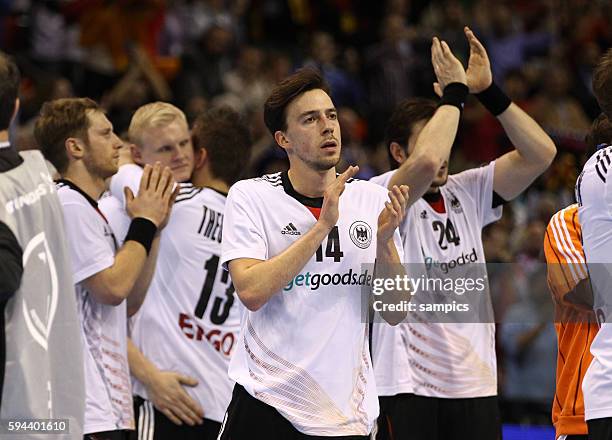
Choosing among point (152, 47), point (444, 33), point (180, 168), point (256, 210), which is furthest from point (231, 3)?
point (256, 210)

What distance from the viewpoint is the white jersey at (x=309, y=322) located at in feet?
16.5

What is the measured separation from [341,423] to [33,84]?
8.93 metres

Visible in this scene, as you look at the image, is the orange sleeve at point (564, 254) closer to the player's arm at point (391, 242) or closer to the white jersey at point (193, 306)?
the player's arm at point (391, 242)

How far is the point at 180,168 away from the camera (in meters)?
6.93

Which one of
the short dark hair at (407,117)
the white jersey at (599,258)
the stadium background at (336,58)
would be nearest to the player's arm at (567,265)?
the white jersey at (599,258)

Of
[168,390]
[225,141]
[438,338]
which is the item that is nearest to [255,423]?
[168,390]

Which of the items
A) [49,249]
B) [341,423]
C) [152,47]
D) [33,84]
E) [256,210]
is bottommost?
[341,423]

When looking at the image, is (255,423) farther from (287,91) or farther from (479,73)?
(479,73)

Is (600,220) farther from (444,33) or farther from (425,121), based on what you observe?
(444,33)

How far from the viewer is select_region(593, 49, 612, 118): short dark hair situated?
15.4 feet

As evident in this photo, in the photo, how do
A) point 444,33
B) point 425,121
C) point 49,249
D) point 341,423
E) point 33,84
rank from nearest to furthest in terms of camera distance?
point 49,249 → point 341,423 → point 425,121 → point 33,84 → point 444,33

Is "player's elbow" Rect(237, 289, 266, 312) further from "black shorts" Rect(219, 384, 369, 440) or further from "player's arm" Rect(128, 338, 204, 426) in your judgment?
"player's arm" Rect(128, 338, 204, 426)

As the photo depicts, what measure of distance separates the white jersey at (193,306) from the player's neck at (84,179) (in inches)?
20.9

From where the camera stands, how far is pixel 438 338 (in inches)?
256
